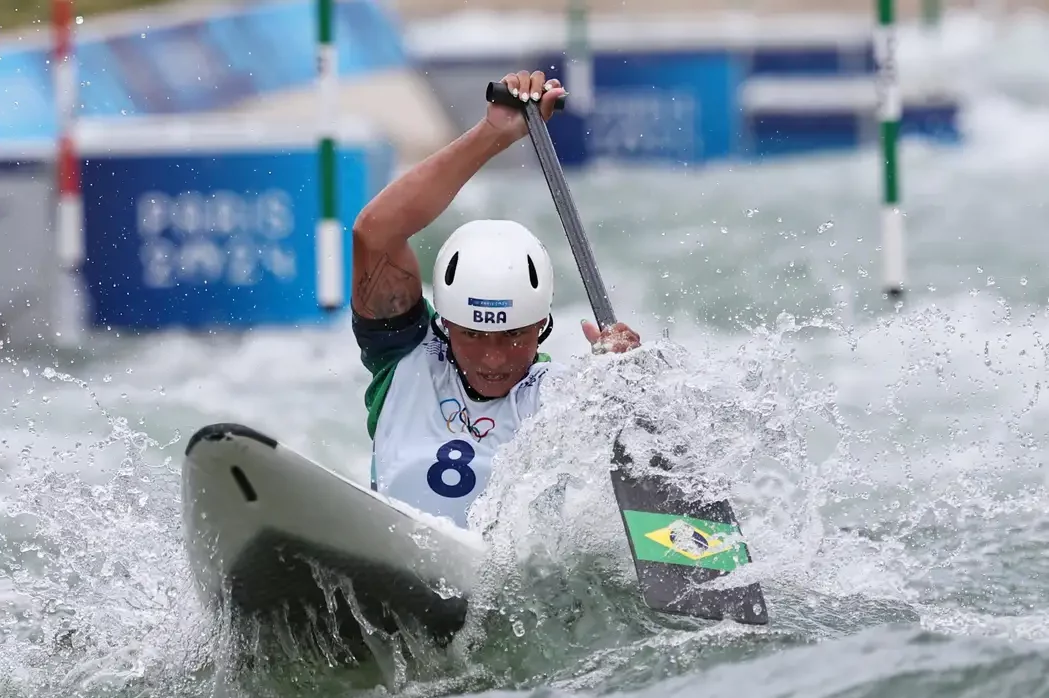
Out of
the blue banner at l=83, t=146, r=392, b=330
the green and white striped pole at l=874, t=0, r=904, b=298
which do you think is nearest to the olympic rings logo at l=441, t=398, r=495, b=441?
the green and white striped pole at l=874, t=0, r=904, b=298

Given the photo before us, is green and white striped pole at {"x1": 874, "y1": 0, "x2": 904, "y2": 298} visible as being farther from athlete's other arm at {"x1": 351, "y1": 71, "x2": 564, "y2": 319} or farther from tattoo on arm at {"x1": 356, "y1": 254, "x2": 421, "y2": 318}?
tattoo on arm at {"x1": 356, "y1": 254, "x2": 421, "y2": 318}

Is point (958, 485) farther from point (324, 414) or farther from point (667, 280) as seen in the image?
point (667, 280)

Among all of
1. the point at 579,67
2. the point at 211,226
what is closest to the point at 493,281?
the point at 211,226

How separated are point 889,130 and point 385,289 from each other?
388 cm

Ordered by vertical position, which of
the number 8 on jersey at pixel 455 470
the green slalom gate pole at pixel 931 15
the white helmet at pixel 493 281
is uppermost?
the green slalom gate pole at pixel 931 15

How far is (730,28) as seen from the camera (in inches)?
661

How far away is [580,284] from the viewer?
10.7m

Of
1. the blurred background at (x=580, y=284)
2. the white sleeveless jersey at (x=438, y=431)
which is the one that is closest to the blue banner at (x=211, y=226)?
the blurred background at (x=580, y=284)

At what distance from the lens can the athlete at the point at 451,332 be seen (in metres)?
4.35

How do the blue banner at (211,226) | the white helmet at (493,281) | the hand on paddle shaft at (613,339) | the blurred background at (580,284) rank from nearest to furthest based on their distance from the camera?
the white helmet at (493,281)
the blurred background at (580,284)
the hand on paddle shaft at (613,339)
the blue banner at (211,226)

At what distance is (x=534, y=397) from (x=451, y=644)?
774 mm

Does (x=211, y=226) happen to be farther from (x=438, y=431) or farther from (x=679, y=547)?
(x=679, y=547)

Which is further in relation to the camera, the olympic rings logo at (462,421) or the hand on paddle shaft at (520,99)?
the hand on paddle shaft at (520,99)

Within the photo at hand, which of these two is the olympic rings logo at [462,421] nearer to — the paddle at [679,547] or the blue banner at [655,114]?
the paddle at [679,547]
